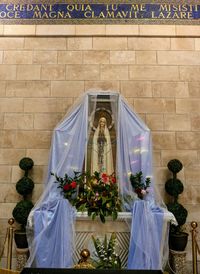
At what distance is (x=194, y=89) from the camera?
5.96 metres

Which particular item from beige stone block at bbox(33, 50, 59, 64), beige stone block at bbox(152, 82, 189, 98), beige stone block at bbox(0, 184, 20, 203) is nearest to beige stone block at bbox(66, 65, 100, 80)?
beige stone block at bbox(33, 50, 59, 64)

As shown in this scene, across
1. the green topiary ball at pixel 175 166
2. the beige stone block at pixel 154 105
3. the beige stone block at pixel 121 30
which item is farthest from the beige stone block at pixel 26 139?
the beige stone block at pixel 121 30

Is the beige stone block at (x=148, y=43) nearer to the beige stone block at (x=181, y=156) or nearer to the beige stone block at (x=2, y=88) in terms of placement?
the beige stone block at (x=181, y=156)

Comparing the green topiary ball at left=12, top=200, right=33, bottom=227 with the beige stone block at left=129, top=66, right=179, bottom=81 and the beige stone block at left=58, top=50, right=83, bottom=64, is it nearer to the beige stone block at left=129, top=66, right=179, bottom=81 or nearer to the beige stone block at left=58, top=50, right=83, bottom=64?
the beige stone block at left=58, top=50, right=83, bottom=64

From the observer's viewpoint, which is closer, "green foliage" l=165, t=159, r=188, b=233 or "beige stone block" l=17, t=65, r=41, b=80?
"green foliage" l=165, t=159, r=188, b=233

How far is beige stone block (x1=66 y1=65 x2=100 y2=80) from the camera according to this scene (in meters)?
6.02

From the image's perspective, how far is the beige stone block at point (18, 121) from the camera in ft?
19.2

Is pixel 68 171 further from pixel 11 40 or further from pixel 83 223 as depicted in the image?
pixel 11 40

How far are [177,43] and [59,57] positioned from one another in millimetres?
2474

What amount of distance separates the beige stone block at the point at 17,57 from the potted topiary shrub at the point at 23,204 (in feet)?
6.89

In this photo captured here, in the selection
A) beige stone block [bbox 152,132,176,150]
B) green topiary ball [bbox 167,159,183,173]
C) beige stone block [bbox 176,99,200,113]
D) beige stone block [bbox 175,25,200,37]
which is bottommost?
green topiary ball [bbox 167,159,183,173]

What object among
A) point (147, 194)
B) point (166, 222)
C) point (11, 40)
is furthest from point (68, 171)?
point (11, 40)

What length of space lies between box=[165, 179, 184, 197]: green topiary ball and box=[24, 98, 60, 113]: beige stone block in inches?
102

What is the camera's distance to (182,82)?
599cm
